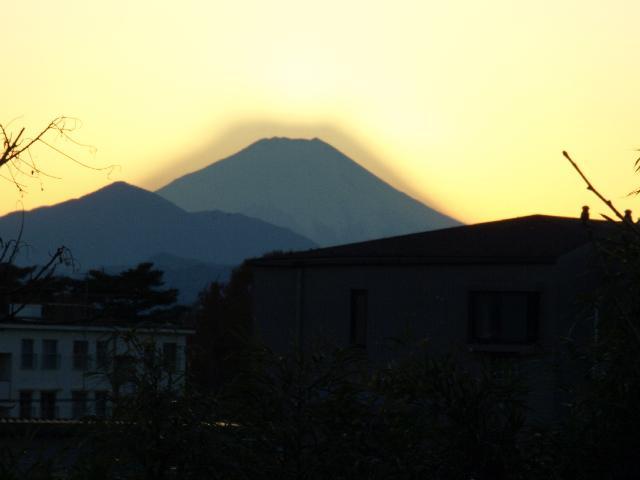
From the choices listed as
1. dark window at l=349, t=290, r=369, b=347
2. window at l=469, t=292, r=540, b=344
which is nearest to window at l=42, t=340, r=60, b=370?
dark window at l=349, t=290, r=369, b=347

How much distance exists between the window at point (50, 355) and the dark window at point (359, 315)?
37866 mm

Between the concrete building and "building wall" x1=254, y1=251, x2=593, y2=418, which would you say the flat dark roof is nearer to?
the concrete building

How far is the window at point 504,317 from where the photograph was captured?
114 feet

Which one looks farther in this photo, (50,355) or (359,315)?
(50,355)

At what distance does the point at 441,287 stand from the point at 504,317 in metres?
2.59

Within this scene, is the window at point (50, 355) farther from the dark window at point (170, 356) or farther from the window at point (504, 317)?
the dark window at point (170, 356)

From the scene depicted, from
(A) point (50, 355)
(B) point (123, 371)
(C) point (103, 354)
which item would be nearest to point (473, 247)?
(B) point (123, 371)

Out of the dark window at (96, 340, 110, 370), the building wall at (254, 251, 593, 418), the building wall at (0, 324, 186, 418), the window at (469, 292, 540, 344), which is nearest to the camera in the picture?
the dark window at (96, 340, 110, 370)

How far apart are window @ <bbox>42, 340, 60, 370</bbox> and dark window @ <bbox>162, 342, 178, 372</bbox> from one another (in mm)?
65935

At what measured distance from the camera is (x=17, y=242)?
6277 millimetres

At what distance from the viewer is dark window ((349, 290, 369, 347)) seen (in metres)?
38.0

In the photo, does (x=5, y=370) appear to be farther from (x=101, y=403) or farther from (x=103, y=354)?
(x=103, y=354)

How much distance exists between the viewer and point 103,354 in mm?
8062

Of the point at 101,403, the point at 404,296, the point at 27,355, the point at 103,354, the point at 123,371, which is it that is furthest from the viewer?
the point at 27,355
